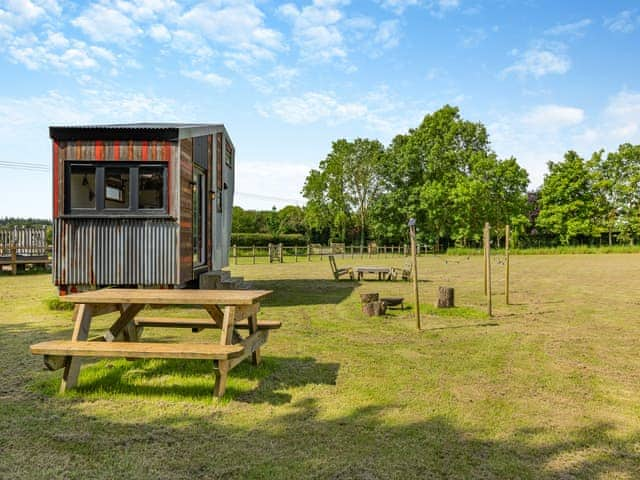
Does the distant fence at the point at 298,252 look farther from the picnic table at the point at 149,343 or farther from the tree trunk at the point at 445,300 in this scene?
the picnic table at the point at 149,343

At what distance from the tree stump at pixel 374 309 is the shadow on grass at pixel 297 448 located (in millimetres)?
5582

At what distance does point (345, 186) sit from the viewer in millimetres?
53500

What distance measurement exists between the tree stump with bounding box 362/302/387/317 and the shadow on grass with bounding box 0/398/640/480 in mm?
5582

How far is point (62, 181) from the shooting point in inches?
373

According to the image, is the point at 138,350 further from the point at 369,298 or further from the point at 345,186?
the point at 345,186

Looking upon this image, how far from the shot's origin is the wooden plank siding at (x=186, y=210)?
32.3 ft

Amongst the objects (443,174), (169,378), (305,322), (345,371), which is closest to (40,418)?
(169,378)

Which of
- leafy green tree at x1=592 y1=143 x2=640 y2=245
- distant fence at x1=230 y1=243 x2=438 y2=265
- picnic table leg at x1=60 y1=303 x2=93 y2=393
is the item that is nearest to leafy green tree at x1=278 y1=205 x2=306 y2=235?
distant fence at x1=230 y1=243 x2=438 y2=265

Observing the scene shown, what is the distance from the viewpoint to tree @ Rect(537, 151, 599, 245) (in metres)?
53.7

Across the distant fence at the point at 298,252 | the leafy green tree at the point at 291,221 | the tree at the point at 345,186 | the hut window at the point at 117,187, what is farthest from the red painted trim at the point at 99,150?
the tree at the point at 345,186

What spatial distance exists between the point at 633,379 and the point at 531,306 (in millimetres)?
6088

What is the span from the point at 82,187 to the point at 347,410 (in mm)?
7741

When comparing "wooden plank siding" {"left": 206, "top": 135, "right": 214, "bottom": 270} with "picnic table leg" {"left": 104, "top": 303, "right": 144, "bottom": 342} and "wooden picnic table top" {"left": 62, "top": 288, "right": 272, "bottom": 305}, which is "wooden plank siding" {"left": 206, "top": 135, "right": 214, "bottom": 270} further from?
"wooden picnic table top" {"left": 62, "top": 288, "right": 272, "bottom": 305}

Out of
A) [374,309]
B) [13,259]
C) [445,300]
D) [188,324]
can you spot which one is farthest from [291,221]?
[188,324]
